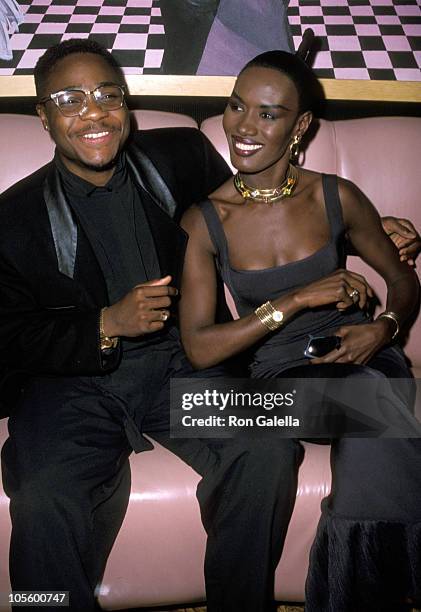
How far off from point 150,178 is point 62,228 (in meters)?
0.27

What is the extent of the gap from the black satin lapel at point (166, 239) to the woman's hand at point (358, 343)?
42cm

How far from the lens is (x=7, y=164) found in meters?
1.65

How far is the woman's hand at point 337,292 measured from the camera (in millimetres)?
1350

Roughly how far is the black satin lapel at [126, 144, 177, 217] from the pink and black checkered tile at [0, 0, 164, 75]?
55cm

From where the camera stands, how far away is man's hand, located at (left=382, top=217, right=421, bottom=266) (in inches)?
64.4

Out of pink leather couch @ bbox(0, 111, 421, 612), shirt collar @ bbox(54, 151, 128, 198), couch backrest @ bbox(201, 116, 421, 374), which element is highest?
couch backrest @ bbox(201, 116, 421, 374)

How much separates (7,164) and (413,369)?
1.34 meters

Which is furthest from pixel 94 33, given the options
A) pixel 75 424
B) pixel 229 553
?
pixel 229 553

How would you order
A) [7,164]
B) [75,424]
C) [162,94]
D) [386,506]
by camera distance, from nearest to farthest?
[386,506]
[75,424]
[7,164]
[162,94]

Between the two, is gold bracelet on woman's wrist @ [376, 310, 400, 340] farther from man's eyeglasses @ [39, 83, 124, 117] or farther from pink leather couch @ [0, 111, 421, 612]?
man's eyeglasses @ [39, 83, 124, 117]

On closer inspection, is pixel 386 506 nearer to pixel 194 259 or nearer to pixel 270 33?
pixel 194 259

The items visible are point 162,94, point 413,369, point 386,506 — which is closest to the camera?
point 386,506

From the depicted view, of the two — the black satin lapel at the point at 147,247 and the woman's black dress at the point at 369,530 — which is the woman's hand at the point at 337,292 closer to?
the woman's black dress at the point at 369,530

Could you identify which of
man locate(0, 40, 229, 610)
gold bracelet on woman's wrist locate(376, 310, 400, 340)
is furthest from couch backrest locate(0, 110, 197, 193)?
gold bracelet on woman's wrist locate(376, 310, 400, 340)
